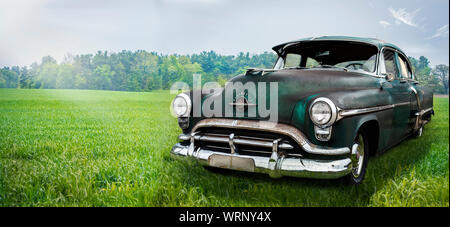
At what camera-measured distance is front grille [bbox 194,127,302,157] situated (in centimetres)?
231

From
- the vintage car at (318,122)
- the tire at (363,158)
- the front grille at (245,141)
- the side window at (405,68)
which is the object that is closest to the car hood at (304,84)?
the vintage car at (318,122)

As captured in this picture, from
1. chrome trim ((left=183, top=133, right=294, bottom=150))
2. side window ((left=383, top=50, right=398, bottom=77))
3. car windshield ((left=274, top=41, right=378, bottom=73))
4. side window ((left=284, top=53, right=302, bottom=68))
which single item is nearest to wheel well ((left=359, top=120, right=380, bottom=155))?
car windshield ((left=274, top=41, right=378, bottom=73))

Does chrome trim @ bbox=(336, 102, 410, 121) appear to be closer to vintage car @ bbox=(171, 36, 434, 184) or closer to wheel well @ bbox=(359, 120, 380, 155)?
vintage car @ bbox=(171, 36, 434, 184)

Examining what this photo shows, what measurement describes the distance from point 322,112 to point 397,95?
1.62m

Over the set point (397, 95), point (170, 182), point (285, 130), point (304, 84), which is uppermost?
point (304, 84)

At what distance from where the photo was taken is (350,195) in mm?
2418

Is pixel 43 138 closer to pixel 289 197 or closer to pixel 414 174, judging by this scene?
pixel 289 197

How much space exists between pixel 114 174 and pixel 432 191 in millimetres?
2761

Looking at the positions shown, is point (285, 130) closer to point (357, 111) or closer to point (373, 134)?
point (357, 111)

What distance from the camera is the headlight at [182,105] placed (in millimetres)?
2834

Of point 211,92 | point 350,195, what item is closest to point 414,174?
point 350,195

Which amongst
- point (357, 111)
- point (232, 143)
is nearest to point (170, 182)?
point (232, 143)

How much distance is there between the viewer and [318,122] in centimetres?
221

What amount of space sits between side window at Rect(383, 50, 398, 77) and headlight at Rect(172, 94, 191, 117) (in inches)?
89.5
